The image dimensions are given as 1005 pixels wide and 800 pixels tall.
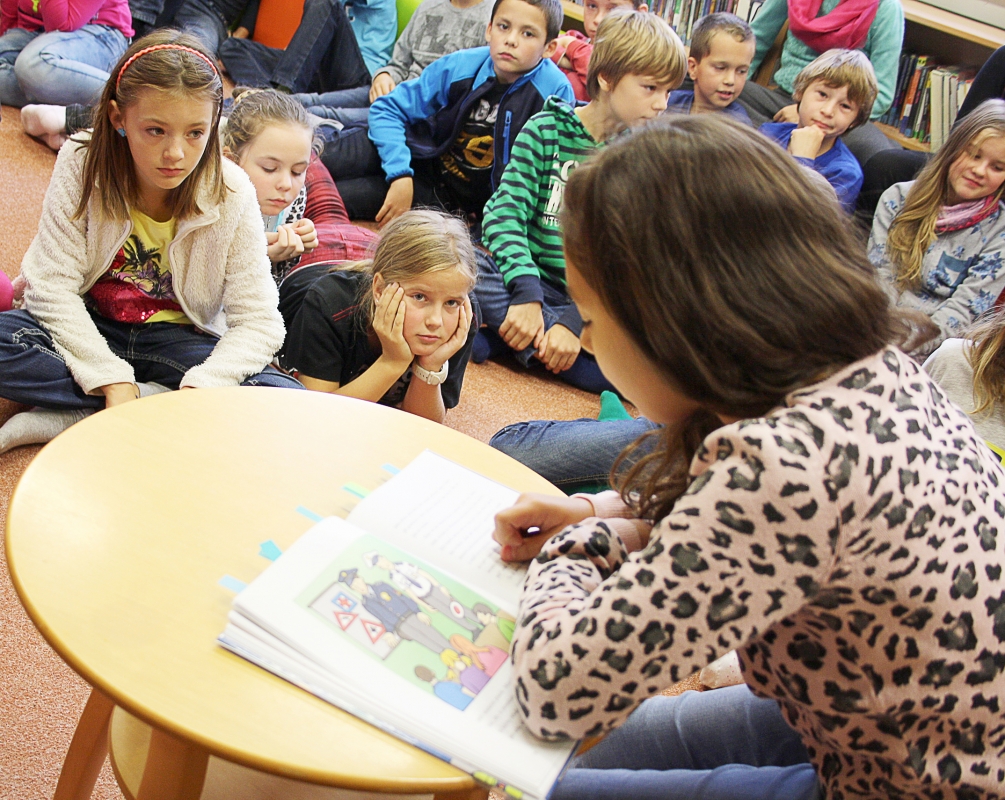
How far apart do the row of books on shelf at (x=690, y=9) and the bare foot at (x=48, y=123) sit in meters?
2.09

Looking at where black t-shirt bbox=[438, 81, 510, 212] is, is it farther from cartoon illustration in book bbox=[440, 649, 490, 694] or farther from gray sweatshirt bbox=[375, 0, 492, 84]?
cartoon illustration in book bbox=[440, 649, 490, 694]

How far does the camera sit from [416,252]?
1.52 metres

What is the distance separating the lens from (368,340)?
5.33ft

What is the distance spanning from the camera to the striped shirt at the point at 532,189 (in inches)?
84.7

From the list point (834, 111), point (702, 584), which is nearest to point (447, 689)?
point (702, 584)

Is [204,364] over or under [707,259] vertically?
under

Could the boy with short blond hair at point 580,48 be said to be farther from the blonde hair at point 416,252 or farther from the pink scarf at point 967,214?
the blonde hair at point 416,252

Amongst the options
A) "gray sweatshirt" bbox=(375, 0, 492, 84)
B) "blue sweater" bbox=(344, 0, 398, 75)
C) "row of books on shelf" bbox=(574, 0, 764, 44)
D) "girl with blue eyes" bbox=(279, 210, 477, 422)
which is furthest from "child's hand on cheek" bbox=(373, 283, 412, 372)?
"row of books on shelf" bbox=(574, 0, 764, 44)

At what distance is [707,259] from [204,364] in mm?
1080

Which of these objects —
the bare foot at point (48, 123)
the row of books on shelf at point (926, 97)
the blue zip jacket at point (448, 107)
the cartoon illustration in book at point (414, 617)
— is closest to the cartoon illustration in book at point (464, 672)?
the cartoon illustration in book at point (414, 617)

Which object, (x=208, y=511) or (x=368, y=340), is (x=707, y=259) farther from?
(x=368, y=340)

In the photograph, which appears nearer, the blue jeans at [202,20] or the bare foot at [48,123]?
the bare foot at [48,123]

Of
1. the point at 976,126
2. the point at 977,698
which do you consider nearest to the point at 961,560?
the point at 977,698

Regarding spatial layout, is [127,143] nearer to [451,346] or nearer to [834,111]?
[451,346]
